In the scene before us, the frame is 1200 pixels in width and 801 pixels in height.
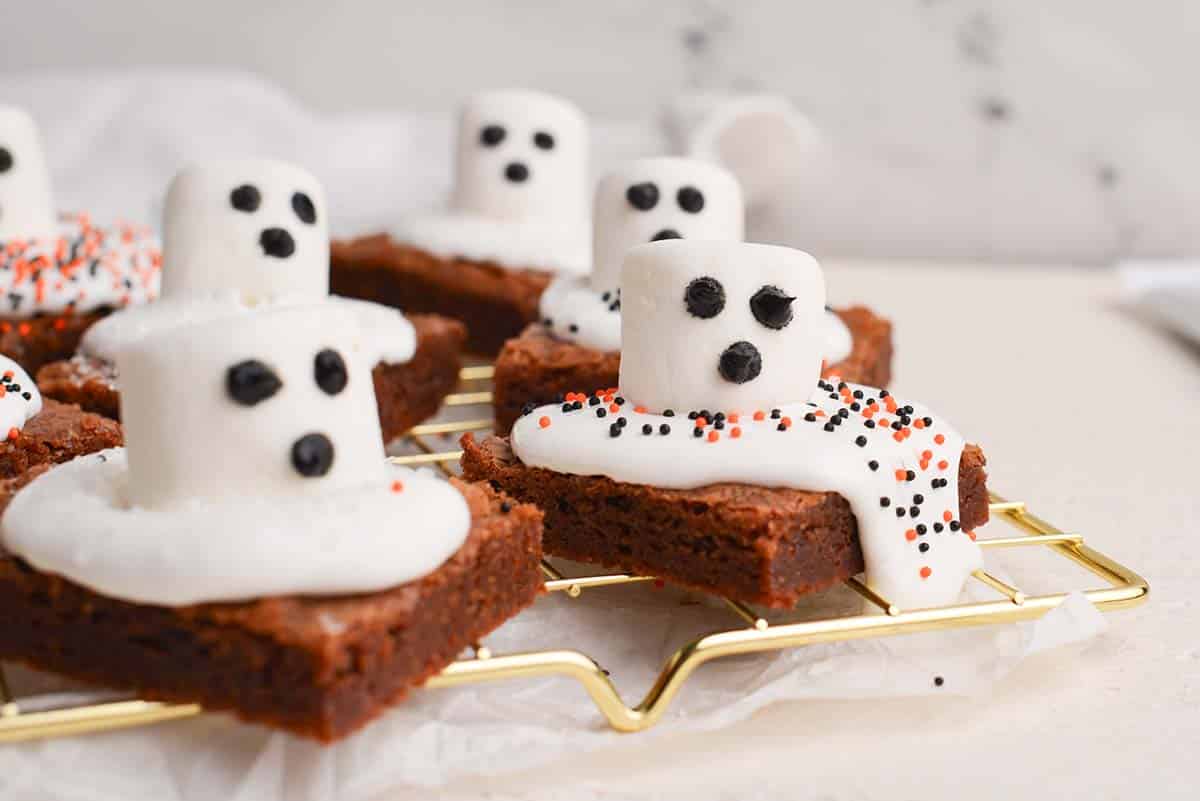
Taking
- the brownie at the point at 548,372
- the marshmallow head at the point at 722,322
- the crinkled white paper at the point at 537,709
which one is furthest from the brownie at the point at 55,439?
the marshmallow head at the point at 722,322

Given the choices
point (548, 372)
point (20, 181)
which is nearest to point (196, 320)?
point (548, 372)

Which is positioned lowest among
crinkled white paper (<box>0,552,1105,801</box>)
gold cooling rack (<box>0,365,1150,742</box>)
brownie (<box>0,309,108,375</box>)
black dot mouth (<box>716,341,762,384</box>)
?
crinkled white paper (<box>0,552,1105,801</box>)

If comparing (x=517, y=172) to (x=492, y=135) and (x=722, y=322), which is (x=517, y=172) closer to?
(x=492, y=135)

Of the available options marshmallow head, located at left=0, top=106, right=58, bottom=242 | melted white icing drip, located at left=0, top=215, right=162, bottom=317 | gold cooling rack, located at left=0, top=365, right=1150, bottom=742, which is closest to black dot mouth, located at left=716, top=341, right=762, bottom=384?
gold cooling rack, located at left=0, top=365, right=1150, bottom=742

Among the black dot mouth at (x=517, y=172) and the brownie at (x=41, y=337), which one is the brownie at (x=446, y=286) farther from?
the brownie at (x=41, y=337)

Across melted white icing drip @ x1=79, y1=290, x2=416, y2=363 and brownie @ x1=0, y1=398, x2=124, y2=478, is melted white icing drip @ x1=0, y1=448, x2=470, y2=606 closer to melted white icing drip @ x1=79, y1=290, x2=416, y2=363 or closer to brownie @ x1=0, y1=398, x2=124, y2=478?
brownie @ x1=0, y1=398, x2=124, y2=478

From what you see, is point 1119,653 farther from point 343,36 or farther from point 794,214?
point 343,36
